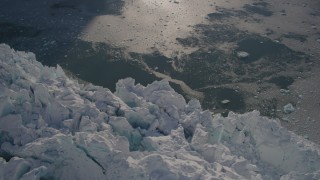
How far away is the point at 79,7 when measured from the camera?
10.2m

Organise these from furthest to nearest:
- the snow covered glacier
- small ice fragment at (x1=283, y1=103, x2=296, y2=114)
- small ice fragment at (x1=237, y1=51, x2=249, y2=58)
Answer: small ice fragment at (x1=237, y1=51, x2=249, y2=58) → small ice fragment at (x1=283, y1=103, x2=296, y2=114) → the snow covered glacier

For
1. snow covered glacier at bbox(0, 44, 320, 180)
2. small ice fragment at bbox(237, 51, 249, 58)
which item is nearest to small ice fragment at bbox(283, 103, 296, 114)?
small ice fragment at bbox(237, 51, 249, 58)

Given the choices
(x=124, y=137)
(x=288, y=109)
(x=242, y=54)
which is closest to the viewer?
(x=124, y=137)

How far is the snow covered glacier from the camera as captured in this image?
3682 mm

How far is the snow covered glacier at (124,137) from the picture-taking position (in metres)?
3.68

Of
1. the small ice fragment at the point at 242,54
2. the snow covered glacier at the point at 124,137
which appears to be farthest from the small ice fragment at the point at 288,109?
the snow covered glacier at the point at 124,137

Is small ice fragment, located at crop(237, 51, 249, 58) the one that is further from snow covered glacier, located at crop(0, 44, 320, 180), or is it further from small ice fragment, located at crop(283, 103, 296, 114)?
snow covered glacier, located at crop(0, 44, 320, 180)

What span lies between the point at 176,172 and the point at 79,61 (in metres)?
4.93

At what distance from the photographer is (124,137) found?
3.97 m

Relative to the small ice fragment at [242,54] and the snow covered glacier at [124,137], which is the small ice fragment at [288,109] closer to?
the small ice fragment at [242,54]

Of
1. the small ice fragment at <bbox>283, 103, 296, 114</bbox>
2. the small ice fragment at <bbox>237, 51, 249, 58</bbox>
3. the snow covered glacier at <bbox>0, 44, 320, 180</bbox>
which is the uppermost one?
the snow covered glacier at <bbox>0, 44, 320, 180</bbox>

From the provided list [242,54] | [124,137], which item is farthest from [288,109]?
[124,137]

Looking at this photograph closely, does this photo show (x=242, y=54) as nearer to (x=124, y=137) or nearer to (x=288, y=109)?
(x=288, y=109)

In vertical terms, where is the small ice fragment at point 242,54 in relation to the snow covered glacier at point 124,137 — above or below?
below
